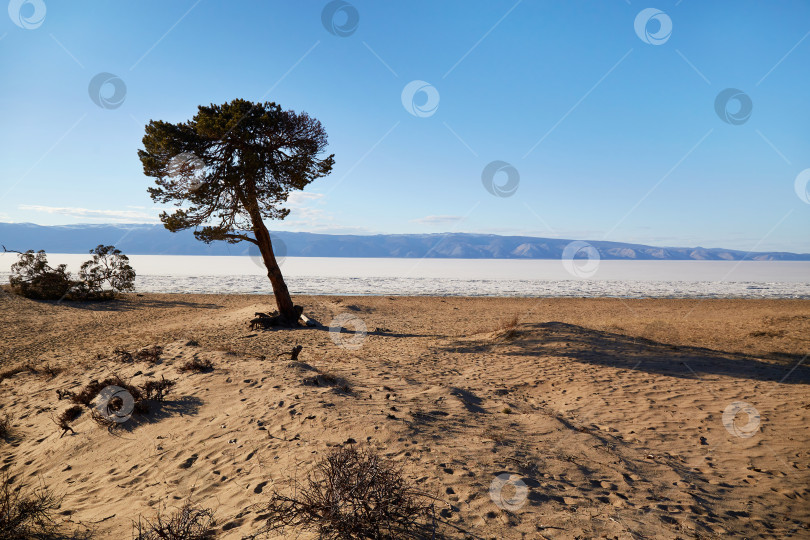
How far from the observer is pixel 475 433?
609cm

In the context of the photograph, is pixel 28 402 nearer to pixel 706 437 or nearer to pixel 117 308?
pixel 706 437

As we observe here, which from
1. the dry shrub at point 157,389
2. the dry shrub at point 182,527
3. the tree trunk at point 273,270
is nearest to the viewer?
the dry shrub at point 182,527

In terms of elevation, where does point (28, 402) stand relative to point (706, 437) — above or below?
below

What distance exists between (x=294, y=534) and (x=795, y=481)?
639cm

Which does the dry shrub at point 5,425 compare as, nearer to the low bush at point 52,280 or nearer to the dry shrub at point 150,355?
the dry shrub at point 150,355

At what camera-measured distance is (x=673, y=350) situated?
530 inches

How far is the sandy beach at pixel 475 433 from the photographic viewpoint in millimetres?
4309

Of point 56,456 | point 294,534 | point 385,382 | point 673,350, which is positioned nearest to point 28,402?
point 56,456

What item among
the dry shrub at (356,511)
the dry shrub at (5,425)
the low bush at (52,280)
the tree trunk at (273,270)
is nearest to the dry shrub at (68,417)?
the dry shrub at (5,425)

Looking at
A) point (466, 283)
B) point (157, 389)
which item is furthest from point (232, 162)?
point (466, 283)

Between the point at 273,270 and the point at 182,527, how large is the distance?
49.0 feet

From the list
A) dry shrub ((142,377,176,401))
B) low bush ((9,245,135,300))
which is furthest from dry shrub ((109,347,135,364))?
low bush ((9,245,135,300))

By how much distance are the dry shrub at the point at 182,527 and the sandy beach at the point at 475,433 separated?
142mm

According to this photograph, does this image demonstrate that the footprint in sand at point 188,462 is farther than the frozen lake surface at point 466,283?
No
